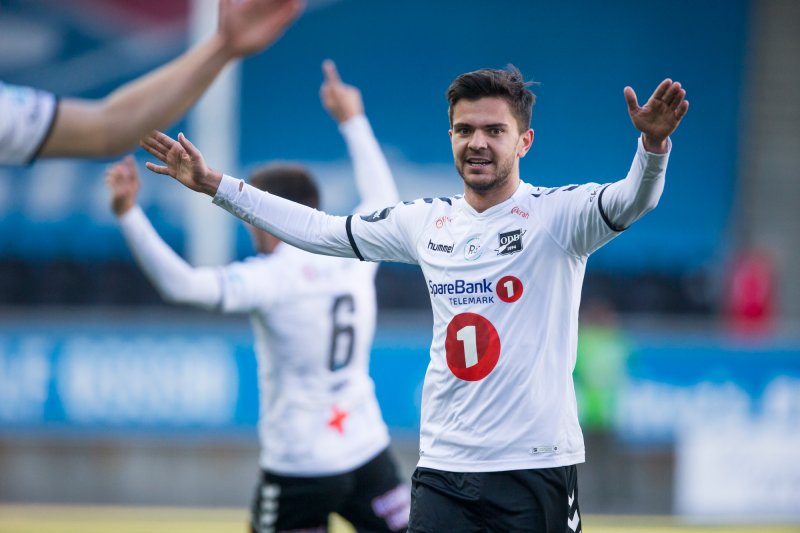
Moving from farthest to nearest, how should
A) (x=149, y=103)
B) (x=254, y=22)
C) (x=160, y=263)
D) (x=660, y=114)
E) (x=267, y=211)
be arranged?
(x=160, y=263) < (x=267, y=211) < (x=660, y=114) < (x=254, y=22) < (x=149, y=103)

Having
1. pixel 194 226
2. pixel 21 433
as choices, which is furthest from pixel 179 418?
pixel 194 226

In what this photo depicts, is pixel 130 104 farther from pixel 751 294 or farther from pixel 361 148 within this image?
pixel 751 294

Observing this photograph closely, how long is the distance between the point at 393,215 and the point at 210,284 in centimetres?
137

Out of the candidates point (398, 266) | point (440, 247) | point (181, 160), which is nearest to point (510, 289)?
point (440, 247)

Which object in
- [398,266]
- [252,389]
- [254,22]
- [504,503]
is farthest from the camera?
[398,266]

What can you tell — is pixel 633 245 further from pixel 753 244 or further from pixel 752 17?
pixel 752 17

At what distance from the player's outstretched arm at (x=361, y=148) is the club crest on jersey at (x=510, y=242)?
6.06ft

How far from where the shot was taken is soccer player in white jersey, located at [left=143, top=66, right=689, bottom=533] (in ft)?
13.6

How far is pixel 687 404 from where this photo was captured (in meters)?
12.4

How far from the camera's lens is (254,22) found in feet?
9.82

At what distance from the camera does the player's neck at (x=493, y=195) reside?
430 centimetres

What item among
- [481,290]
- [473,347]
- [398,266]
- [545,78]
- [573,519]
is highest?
[545,78]

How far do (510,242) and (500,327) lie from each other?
296 millimetres

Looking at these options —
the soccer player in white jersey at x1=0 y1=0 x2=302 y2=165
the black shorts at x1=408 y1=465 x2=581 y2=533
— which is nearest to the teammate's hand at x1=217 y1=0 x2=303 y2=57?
the soccer player in white jersey at x1=0 y1=0 x2=302 y2=165
